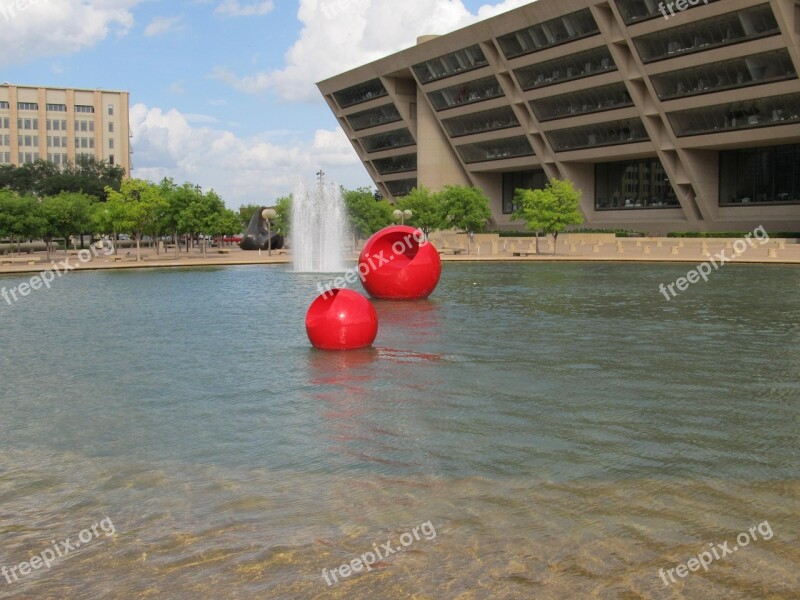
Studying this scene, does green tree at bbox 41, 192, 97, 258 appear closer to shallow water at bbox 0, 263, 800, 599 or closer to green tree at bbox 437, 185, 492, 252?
green tree at bbox 437, 185, 492, 252

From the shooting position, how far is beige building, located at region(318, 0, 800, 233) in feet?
184

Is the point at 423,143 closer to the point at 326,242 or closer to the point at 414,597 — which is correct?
the point at 326,242

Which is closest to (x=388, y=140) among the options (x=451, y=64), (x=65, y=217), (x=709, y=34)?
(x=451, y=64)

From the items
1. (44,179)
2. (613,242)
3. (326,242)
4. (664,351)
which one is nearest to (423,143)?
(613,242)

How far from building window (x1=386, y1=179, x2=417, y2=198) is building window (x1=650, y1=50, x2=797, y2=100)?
38.1m

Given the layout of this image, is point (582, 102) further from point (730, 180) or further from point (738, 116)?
point (738, 116)

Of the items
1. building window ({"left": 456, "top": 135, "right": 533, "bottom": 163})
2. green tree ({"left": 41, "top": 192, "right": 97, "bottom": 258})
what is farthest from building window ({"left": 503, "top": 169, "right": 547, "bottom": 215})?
green tree ({"left": 41, "top": 192, "right": 97, "bottom": 258})

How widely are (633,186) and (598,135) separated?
692 centimetres

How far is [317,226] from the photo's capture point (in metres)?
48.3

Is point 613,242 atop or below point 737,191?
below

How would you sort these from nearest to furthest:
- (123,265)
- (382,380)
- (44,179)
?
(382,380) → (123,265) → (44,179)

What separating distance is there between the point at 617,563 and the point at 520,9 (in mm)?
66372

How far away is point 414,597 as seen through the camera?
17.1 ft

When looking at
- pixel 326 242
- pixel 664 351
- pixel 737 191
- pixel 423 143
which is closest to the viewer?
pixel 664 351
